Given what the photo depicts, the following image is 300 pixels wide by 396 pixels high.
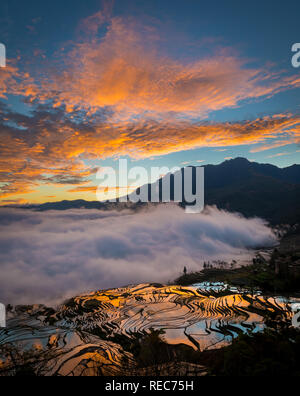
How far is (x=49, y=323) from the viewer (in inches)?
4656

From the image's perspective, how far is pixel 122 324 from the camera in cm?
10544

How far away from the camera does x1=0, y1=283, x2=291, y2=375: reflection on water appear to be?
7462cm

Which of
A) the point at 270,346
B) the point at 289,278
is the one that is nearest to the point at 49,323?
the point at 270,346

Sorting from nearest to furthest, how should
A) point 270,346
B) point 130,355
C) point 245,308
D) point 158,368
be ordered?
point 270,346
point 158,368
point 130,355
point 245,308

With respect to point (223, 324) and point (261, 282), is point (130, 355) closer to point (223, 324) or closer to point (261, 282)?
point (223, 324)

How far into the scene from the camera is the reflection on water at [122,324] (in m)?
74.6

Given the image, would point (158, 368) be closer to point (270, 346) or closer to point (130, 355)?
point (130, 355)
